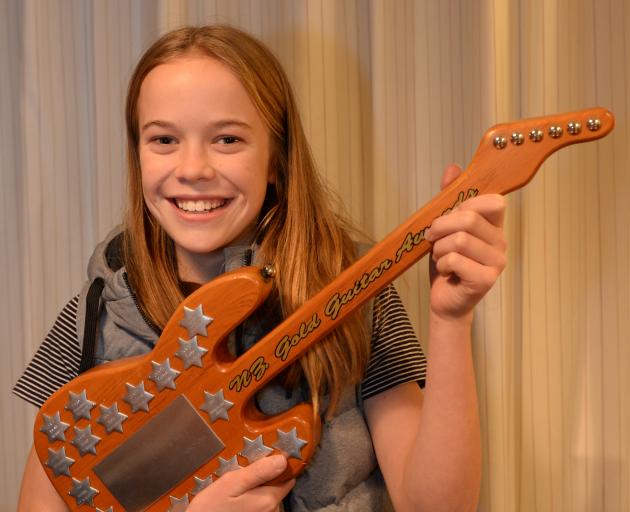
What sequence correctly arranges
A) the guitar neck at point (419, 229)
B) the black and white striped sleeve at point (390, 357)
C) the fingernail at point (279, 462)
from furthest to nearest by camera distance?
the black and white striped sleeve at point (390, 357) < the fingernail at point (279, 462) < the guitar neck at point (419, 229)

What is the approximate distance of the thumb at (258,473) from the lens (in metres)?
0.91

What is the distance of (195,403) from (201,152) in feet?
0.92

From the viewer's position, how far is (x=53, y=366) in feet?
3.55

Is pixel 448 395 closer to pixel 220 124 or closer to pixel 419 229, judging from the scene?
pixel 419 229

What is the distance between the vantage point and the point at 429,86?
1172mm

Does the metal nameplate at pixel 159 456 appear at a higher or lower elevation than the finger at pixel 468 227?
lower

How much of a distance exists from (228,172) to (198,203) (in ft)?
0.17

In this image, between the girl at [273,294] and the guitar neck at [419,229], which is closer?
the guitar neck at [419,229]

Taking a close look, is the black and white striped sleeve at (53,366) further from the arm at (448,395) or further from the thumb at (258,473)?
the arm at (448,395)

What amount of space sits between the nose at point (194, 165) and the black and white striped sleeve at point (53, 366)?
27cm

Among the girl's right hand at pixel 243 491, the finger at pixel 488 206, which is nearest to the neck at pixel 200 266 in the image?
the girl's right hand at pixel 243 491

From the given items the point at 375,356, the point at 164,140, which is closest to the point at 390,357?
the point at 375,356

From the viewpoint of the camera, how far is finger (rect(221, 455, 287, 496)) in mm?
909

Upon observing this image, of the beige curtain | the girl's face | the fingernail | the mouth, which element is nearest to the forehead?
the girl's face
